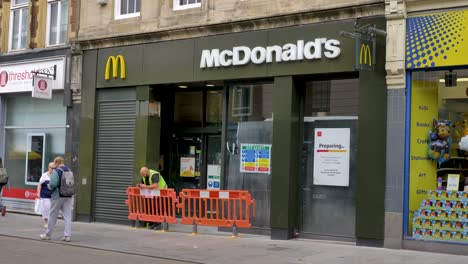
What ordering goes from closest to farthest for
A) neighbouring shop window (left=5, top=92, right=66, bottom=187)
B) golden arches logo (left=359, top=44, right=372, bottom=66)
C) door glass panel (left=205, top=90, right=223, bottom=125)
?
golden arches logo (left=359, top=44, right=372, bottom=66)
door glass panel (left=205, top=90, right=223, bottom=125)
neighbouring shop window (left=5, top=92, right=66, bottom=187)

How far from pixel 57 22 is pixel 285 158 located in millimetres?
9500

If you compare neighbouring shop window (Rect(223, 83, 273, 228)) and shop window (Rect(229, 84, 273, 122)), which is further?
shop window (Rect(229, 84, 273, 122))

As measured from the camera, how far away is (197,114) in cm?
1670

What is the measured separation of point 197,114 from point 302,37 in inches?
191

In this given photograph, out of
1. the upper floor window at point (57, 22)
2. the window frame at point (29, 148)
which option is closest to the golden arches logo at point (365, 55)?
the upper floor window at point (57, 22)

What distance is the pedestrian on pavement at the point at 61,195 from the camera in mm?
12648

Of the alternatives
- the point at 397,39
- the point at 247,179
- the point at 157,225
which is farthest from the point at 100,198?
the point at 397,39

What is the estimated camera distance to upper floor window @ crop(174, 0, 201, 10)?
1500 centimetres

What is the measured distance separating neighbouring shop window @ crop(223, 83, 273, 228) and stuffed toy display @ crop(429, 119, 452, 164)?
3.69 m

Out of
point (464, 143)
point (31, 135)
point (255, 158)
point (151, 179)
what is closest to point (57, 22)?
point (31, 135)

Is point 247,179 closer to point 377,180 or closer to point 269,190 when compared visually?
point 269,190

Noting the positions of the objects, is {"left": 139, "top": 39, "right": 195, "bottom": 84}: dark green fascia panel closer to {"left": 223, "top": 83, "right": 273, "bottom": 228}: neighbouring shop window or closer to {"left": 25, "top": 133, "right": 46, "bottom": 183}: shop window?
{"left": 223, "top": 83, "right": 273, "bottom": 228}: neighbouring shop window

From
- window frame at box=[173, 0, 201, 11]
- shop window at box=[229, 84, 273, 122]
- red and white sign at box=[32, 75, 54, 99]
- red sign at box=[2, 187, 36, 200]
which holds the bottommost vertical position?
red sign at box=[2, 187, 36, 200]

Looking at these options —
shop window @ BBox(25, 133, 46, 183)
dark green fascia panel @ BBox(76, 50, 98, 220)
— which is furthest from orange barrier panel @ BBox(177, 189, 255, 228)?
shop window @ BBox(25, 133, 46, 183)
